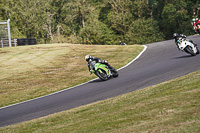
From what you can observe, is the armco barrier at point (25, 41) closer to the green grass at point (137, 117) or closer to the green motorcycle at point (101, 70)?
the green motorcycle at point (101, 70)

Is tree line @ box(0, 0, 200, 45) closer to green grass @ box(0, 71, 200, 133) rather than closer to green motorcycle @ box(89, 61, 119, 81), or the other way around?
green motorcycle @ box(89, 61, 119, 81)

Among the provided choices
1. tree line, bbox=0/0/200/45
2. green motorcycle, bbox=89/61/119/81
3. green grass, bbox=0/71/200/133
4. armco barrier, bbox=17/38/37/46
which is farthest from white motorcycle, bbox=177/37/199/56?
tree line, bbox=0/0/200/45

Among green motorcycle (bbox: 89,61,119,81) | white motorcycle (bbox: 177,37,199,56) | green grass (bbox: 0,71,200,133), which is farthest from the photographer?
white motorcycle (bbox: 177,37,199,56)

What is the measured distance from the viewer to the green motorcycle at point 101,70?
15031 millimetres

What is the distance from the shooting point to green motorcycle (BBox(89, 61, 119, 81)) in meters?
15.0

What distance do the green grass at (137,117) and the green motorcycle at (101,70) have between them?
598 cm

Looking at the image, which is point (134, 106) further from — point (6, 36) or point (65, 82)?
point (6, 36)

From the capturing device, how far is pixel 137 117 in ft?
21.2

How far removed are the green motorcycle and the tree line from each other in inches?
1769

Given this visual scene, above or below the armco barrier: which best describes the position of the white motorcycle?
above

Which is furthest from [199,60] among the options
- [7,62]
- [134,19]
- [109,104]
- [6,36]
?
[134,19]

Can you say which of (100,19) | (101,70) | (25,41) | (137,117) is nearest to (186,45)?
(101,70)

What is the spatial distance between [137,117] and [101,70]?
29.1 feet

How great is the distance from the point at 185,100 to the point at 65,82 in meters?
11.0
